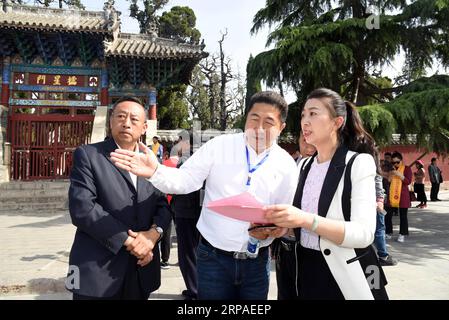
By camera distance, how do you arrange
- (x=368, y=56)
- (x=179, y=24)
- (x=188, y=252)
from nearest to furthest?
1. (x=188, y=252)
2. (x=368, y=56)
3. (x=179, y=24)

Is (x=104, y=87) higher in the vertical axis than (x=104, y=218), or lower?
higher

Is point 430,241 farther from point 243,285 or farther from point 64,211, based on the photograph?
point 64,211

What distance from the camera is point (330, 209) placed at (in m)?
1.63

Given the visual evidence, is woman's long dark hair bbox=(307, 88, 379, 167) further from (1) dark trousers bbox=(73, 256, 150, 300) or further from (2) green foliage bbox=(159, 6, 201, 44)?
(2) green foliage bbox=(159, 6, 201, 44)

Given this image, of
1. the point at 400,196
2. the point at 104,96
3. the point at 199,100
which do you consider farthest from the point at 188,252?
the point at 199,100

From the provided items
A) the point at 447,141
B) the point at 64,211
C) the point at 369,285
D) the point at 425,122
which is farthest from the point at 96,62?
the point at 369,285

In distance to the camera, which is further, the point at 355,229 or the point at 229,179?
the point at 229,179

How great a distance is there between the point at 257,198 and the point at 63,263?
405 cm

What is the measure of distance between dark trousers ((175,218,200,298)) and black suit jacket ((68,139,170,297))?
1.51 meters

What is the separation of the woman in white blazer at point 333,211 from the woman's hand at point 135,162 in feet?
2.20

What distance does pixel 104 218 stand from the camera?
188 centimetres

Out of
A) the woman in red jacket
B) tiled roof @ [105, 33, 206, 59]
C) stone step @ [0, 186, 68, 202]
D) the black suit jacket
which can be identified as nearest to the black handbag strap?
the black suit jacket

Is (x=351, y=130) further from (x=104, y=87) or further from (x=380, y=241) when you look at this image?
(x=104, y=87)

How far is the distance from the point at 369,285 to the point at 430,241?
5.93 m
